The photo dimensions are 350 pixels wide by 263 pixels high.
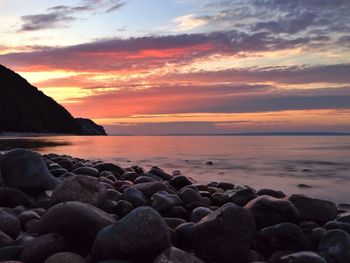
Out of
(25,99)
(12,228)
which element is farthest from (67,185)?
(25,99)

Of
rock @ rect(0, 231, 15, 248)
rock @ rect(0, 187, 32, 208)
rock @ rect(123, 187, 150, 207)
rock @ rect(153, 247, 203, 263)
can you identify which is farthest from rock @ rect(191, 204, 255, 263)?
rock @ rect(0, 187, 32, 208)

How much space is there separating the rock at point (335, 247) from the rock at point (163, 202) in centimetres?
234

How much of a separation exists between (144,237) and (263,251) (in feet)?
5.30

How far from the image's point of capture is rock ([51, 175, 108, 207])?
610 cm

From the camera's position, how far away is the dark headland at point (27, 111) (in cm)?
8481

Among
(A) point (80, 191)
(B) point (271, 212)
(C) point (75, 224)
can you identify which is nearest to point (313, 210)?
(B) point (271, 212)

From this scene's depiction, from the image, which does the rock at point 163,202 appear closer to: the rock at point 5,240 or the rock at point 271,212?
the rock at point 271,212

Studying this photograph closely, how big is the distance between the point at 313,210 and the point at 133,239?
→ 319 centimetres

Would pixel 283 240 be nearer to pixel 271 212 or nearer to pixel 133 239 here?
pixel 271 212

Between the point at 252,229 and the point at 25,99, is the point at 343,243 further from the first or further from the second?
the point at 25,99

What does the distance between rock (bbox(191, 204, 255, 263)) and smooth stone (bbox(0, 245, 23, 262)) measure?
5.90ft

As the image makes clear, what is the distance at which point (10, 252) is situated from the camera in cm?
452

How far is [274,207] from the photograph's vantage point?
5801 millimetres

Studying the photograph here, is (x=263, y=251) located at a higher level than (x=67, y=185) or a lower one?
lower
